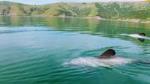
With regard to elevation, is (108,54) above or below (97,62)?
above

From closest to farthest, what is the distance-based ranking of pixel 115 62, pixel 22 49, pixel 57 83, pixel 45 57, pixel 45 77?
pixel 57 83
pixel 45 77
pixel 115 62
pixel 45 57
pixel 22 49

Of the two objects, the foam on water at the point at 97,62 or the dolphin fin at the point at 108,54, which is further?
the dolphin fin at the point at 108,54

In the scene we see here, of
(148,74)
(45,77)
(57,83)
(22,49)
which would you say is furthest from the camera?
(22,49)

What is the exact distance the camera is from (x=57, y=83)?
25.4 meters

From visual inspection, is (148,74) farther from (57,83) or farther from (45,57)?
(45,57)

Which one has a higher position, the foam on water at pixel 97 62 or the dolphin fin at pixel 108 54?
the dolphin fin at pixel 108 54

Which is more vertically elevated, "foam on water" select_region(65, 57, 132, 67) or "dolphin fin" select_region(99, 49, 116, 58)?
"dolphin fin" select_region(99, 49, 116, 58)

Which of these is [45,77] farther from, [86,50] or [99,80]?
[86,50]

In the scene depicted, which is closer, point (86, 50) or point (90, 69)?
point (90, 69)

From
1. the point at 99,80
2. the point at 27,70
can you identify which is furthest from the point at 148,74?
the point at 27,70

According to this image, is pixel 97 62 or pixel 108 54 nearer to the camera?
pixel 97 62

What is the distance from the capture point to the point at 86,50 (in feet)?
143

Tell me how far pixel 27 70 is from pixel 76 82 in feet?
19.1

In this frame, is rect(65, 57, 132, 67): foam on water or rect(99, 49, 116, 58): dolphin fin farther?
rect(99, 49, 116, 58): dolphin fin
